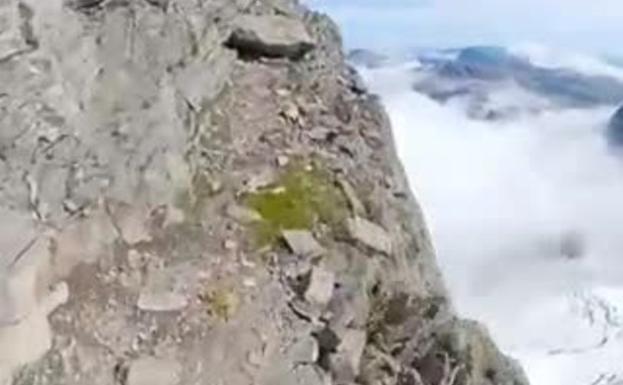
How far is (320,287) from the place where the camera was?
6.13 meters

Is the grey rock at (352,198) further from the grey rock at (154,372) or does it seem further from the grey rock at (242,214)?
the grey rock at (154,372)

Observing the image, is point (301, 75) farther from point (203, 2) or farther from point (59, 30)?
point (59, 30)

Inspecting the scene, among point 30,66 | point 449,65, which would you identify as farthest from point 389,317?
point 449,65

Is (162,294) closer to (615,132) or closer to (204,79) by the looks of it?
(204,79)

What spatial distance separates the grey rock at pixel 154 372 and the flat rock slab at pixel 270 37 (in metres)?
2.24

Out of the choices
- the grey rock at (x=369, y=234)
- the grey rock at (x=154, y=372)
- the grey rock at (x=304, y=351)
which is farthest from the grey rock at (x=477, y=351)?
the grey rock at (x=154, y=372)

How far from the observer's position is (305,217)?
658 cm

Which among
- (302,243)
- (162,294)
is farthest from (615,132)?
(162,294)

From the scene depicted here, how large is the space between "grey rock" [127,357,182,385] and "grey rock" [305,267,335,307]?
78cm

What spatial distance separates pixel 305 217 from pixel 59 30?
1732 millimetres

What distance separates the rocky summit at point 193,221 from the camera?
5.11 metres

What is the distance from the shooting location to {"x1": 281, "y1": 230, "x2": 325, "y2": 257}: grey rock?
630 centimetres

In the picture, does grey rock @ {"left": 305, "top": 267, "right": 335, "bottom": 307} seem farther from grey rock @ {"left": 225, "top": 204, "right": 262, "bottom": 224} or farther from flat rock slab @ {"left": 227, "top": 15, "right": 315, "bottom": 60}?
flat rock slab @ {"left": 227, "top": 15, "right": 315, "bottom": 60}

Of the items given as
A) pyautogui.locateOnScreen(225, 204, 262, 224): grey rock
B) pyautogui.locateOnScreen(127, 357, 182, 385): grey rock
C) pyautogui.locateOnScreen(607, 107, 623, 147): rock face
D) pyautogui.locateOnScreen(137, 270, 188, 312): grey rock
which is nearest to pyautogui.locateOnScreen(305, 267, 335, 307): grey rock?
pyautogui.locateOnScreen(225, 204, 262, 224): grey rock
